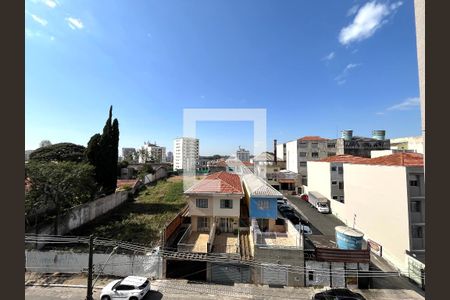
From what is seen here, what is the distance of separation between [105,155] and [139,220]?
8136 millimetres

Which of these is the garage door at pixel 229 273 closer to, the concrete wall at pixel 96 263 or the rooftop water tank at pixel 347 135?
the concrete wall at pixel 96 263

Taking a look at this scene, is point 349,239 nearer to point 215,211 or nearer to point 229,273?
point 229,273

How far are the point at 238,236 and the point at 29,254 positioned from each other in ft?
38.1

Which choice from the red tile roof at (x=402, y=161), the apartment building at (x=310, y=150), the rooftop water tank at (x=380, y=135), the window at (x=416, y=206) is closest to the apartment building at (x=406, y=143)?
the rooftop water tank at (x=380, y=135)

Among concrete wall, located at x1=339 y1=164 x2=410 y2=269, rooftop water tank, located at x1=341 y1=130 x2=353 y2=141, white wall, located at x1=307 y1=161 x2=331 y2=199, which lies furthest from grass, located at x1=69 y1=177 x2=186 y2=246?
rooftop water tank, located at x1=341 y1=130 x2=353 y2=141

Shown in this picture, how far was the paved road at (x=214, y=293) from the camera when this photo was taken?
956 centimetres

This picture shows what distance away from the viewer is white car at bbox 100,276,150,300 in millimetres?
9039

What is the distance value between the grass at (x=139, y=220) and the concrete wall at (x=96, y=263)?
2279mm

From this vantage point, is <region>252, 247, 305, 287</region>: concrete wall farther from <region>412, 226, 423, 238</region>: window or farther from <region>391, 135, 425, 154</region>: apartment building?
<region>391, 135, 425, 154</region>: apartment building

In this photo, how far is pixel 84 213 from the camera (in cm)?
1666

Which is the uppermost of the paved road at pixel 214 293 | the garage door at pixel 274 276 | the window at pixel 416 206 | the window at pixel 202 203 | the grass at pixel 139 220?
the window at pixel 416 206

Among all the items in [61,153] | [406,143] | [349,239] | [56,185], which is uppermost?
[406,143]

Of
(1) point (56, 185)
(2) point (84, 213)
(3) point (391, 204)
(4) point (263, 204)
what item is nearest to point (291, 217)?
(4) point (263, 204)

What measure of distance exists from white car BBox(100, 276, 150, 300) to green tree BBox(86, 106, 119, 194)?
1300 centimetres
